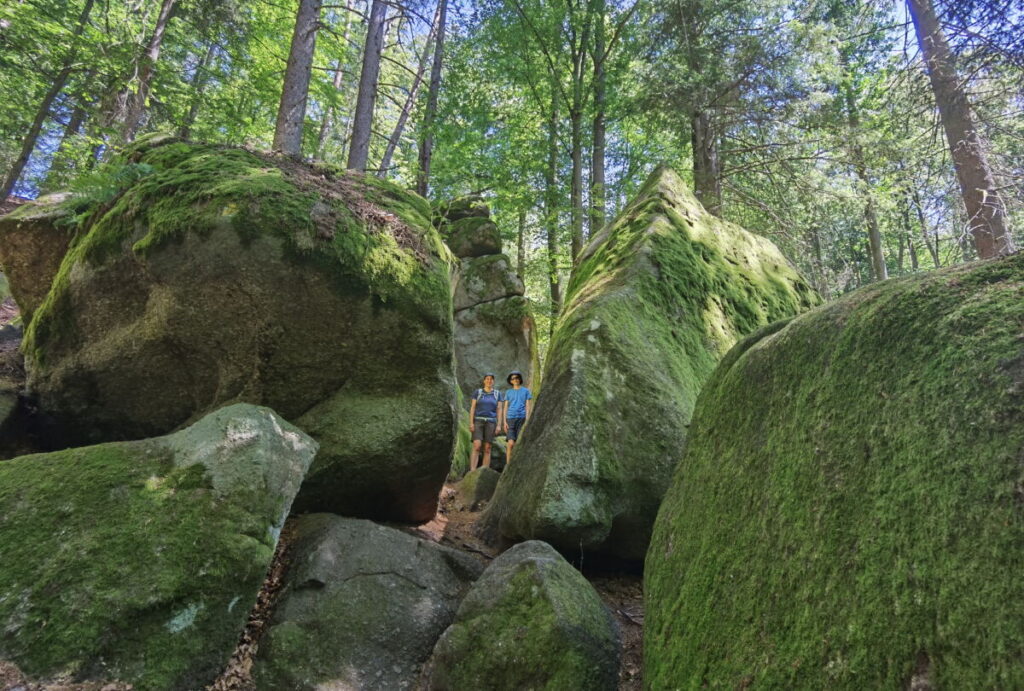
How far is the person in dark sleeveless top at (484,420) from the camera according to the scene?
33.5 feet

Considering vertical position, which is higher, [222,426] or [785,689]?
[222,426]

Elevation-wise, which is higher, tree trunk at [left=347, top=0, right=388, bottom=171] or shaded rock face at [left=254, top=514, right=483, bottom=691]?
tree trunk at [left=347, top=0, right=388, bottom=171]

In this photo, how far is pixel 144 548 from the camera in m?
3.47

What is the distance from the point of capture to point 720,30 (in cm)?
1312

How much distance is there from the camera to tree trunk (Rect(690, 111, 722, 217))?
524 inches

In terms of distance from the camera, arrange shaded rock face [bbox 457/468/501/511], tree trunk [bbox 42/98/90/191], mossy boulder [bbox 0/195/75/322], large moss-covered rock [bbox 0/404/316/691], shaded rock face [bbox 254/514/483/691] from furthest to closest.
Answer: tree trunk [bbox 42/98/90/191] → shaded rock face [bbox 457/468/501/511] → mossy boulder [bbox 0/195/75/322] → shaded rock face [bbox 254/514/483/691] → large moss-covered rock [bbox 0/404/316/691]

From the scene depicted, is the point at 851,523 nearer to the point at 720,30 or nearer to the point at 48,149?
the point at 720,30

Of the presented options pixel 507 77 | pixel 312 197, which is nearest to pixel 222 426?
pixel 312 197

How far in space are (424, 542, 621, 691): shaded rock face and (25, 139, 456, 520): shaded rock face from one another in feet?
6.71

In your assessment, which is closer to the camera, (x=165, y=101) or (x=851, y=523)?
(x=851, y=523)

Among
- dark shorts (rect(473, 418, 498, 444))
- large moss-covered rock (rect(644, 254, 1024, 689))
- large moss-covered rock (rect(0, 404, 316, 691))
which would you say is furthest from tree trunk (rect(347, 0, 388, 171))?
large moss-covered rock (rect(644, 254, 1024, 689))

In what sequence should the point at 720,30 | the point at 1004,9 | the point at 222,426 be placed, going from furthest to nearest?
the point at 720,30 → the point at 1004,9 → the point at 222,426

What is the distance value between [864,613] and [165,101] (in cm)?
2004

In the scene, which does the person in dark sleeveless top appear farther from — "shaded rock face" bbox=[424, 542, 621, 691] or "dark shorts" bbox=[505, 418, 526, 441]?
"shaded rock face" bbox=[424, 542, 621, 691]
